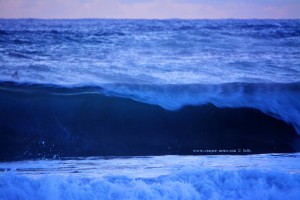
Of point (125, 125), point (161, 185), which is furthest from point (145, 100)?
point (161, 185)

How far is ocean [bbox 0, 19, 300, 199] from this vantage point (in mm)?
2891

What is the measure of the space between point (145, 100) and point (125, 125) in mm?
411

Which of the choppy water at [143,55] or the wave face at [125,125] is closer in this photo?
the wave face at [125,125]

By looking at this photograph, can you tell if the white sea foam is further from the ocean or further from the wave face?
the wave face

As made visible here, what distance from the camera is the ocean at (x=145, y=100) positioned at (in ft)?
9.48

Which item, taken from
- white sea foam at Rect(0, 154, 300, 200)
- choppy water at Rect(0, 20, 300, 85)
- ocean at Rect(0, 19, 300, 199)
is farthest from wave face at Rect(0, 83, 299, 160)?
white sea foam at Rect(0, 154, 300, 200)

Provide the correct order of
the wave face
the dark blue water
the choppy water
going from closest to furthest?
the wave face, the dark blue water, the choppy water

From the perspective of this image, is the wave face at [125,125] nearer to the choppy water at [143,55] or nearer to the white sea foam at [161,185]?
the choppy water at [143,55]

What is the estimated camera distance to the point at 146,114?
367 cm

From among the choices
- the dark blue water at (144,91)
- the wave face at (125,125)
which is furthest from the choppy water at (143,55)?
the wave face at (125,125)

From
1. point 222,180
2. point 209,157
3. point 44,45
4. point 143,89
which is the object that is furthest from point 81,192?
point 44,45

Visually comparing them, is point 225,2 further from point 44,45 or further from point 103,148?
point 44,45

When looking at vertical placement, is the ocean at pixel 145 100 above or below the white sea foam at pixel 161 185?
above

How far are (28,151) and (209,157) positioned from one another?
130 centimetres
